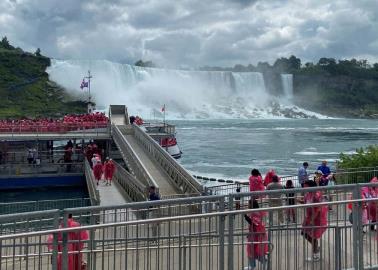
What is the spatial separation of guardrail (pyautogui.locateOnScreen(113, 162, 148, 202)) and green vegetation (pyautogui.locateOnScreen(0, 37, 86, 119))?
3914 inches

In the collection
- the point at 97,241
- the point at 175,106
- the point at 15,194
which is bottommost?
the point at 15,194

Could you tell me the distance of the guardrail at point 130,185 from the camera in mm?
19578

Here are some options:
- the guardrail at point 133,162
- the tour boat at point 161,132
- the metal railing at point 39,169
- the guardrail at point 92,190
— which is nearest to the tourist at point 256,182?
the guardrail at point 133,162

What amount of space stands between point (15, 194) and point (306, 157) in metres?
33.1

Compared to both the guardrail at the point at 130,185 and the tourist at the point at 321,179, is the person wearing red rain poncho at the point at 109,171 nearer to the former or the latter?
the guardrail at the point at 130,185

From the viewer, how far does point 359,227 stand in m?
6.47

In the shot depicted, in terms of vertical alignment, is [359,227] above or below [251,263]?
above

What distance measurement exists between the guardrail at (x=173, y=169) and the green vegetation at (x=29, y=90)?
325 feet

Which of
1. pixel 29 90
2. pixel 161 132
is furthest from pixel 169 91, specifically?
pixel 161 132

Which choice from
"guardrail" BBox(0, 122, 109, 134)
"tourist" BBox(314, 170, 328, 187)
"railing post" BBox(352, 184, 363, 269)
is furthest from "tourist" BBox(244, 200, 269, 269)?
"guardrail" BBox(0, 122, 109, 134)

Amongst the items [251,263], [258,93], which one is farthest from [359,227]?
[258,93]

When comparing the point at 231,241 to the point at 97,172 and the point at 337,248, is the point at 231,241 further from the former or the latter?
the point at 97,172

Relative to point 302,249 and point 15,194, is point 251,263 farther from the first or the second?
point 15,194

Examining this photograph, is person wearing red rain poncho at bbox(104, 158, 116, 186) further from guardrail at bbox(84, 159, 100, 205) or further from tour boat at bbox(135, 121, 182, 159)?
tour boat at bbox(135, 121, 182, 159)
